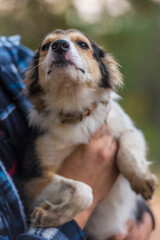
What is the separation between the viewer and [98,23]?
6.24 meters

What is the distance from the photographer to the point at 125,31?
24.5ft

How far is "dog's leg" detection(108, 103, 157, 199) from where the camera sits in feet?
4.95

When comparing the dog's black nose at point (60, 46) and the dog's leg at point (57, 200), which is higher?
the dog's black nose at point (60, 46)

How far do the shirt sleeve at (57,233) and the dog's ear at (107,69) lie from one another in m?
0.82

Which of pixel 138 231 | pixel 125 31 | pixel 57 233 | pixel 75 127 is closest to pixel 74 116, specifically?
pixel 75 127

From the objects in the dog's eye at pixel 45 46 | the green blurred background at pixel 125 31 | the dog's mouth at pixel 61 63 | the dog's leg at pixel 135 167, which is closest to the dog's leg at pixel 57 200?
the dog's leg at pixel 135 167

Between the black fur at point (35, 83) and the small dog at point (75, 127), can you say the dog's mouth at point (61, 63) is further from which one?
the black fur at point (35, 83)

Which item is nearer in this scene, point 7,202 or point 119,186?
point 7,202

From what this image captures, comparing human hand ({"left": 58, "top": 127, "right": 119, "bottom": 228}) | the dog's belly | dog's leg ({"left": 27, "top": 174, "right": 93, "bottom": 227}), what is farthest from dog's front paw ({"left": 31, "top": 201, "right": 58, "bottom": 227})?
the dog's belly

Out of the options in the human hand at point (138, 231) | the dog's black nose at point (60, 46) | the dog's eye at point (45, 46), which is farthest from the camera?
the human hand at point (138, 231)

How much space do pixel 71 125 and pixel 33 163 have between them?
295mm

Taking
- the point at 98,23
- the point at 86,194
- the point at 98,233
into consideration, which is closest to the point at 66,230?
the point at 86,194

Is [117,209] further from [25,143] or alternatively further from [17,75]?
[17,75]

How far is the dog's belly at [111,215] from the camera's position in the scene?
5.72 feet
